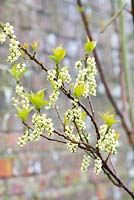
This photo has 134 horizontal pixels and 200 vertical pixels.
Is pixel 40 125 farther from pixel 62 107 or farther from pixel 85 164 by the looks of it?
pixel 62 107

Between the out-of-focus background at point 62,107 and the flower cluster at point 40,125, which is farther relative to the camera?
the out-of-focus background at point 62,107

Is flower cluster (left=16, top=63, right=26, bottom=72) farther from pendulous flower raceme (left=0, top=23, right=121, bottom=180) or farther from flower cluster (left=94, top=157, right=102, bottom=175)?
flower cluster (left=94, top=157, right=102, bottom=175)

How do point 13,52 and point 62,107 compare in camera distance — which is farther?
point 62,107

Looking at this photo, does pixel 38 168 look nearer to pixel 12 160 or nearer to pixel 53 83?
pixel 12 160

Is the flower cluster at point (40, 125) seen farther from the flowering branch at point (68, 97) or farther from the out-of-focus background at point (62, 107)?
the out-of-focus background at point (62, 107)

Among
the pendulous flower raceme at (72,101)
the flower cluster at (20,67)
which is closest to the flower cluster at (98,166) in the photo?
the pendulous flower raceme at (72,101)

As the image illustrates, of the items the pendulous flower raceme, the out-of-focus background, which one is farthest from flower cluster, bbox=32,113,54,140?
the out-of-focus background

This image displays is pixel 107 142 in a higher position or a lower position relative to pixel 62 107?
lower

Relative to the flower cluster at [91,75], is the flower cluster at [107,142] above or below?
below

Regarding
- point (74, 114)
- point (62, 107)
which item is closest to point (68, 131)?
point (74, 114)
